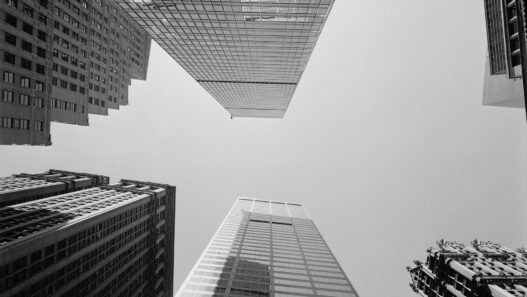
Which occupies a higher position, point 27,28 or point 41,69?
point 27,28

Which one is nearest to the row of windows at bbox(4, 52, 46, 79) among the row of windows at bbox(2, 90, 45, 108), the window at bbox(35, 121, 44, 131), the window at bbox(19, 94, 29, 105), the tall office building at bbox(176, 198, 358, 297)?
the row of windows at bbox(2, 90, 45, 108)

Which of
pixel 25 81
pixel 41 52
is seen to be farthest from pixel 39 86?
pixel 41 52

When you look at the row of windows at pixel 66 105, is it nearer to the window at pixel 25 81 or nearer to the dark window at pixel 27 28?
the window at pixel 25 81

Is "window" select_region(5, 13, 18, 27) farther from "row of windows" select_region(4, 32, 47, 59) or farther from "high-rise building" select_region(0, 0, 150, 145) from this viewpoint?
"row of windows" select_region(4, 32, 47, 59)

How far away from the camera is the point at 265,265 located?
368 ft

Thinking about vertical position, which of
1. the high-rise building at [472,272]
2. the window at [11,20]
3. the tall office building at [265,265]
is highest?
the window at [11,20]

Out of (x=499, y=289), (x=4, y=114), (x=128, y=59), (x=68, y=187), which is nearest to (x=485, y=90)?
(x=499, y=289)

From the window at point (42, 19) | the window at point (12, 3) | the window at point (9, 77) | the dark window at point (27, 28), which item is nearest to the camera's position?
the window at point (12, 3)

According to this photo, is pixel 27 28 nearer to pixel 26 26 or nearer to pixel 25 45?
pixel 26 26

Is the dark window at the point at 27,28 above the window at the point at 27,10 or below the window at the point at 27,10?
below

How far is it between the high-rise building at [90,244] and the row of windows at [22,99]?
1980cm

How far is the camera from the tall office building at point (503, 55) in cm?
4791

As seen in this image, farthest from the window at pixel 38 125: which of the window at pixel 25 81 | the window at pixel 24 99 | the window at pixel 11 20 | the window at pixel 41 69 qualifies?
the window at pixel 11 20

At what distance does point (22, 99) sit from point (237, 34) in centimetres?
3634
